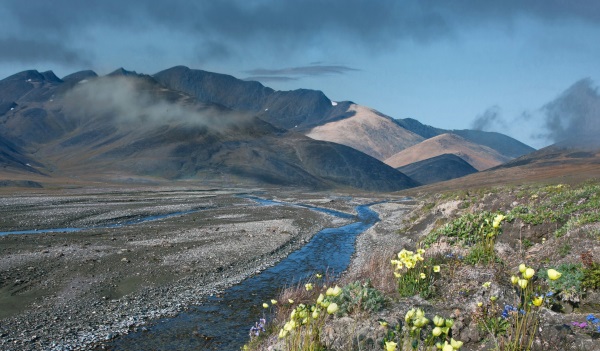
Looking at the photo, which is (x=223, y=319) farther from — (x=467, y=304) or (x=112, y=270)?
(x=467, y=304)

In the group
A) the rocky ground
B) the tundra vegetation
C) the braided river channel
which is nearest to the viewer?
the tundra vegetation

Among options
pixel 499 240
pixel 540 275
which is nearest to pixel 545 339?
pixel 540 275

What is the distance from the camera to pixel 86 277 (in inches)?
979

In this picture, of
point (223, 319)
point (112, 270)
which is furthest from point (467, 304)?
point (112, 270)

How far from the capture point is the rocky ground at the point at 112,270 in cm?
1753

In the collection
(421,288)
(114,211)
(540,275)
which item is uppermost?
(540,275)

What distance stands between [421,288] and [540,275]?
271 centimetres

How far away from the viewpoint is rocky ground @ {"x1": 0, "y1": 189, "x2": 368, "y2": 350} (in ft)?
57.5

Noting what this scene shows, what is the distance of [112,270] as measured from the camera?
26.7m

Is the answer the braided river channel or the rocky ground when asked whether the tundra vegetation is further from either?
the rocky ground

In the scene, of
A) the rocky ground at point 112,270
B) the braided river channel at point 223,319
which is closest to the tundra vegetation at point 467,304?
the braided river channel at point 223,319

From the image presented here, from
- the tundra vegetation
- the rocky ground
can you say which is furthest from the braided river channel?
the tundra vegetation

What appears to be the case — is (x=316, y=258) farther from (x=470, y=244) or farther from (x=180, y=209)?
(x=180, y=209)

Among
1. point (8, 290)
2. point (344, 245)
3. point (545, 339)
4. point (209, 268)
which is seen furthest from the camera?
point (344, 245)
